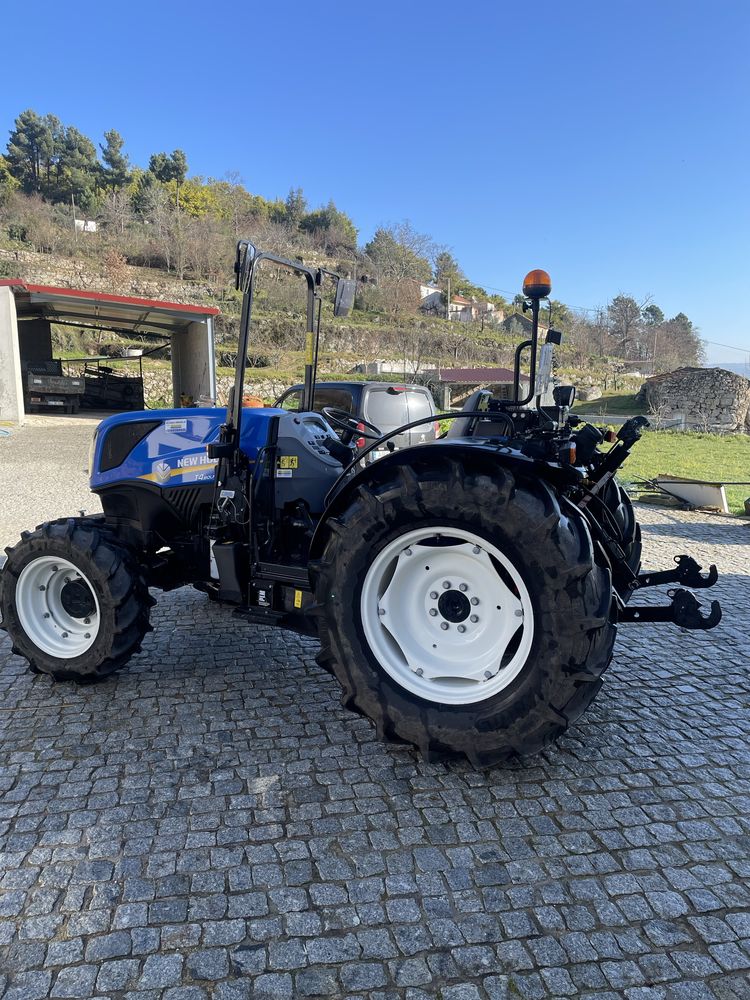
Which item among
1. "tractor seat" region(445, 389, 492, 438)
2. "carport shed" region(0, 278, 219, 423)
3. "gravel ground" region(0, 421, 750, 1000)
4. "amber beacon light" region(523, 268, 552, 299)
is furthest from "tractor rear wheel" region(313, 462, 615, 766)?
"carport shed" region(0, 278, 219, 423)

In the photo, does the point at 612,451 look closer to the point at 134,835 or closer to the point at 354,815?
the point at 354,815

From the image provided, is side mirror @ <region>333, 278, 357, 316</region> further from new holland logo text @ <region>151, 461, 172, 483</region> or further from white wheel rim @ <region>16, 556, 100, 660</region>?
white wheel rim @ <region>16, 556, 100, 660</region>

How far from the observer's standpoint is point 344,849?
2.17 m

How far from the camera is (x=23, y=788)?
249cm

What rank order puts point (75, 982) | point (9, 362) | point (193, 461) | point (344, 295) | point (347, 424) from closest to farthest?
point (75, 982) < point (344, 295) < point (193, 461) < point (347, 424) < point (9, 362)

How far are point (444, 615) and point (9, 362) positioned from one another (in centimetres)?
1749

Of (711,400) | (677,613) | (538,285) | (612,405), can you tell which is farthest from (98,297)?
(612,405)

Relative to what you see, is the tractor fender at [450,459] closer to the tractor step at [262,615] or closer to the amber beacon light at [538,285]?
the tractor step at [262,615]

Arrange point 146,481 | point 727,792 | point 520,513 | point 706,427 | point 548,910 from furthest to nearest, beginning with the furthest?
point 706,427 < point 146,481 < point 727,792 < point 520,513 < point 548,910

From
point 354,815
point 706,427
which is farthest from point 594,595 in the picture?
point 706,427

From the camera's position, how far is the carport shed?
16.7 metres

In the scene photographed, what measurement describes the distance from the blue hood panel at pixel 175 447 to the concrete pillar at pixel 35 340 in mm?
25876

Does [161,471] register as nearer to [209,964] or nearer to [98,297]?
[209,964]

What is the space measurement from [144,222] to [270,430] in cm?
5722
